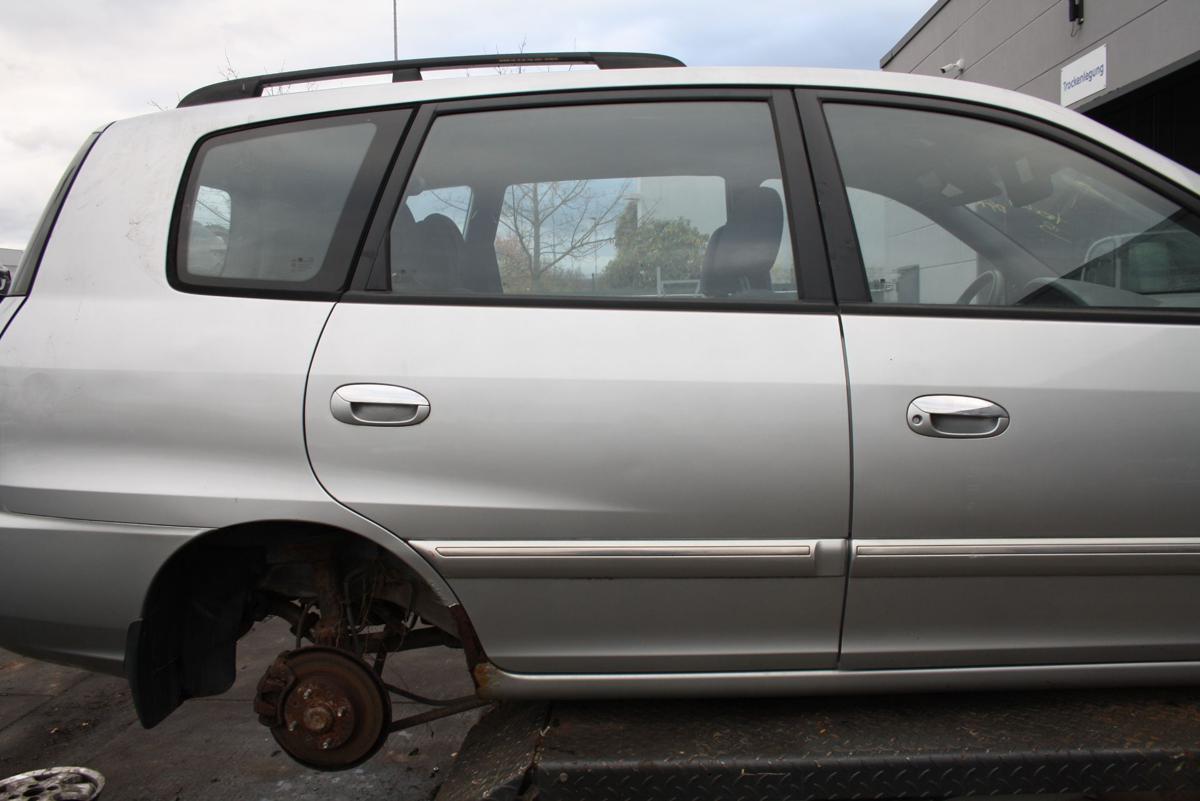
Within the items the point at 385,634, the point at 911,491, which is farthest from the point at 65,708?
the point at 911,491

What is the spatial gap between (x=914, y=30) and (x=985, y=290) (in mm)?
12612

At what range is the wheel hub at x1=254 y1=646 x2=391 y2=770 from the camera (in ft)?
6.34

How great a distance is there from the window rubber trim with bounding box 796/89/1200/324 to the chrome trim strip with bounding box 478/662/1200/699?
0.79m

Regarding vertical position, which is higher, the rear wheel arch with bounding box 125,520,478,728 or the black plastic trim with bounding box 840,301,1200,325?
the black plastic trim with bounding box 840,301,1200,325

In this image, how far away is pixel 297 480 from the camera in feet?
5.85

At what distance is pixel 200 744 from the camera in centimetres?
317

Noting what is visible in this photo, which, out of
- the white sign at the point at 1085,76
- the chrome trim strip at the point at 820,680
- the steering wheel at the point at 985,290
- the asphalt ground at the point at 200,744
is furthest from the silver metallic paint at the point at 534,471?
the white sign at the point at 1085,76

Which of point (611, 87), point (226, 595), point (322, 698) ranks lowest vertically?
point (322, 698)

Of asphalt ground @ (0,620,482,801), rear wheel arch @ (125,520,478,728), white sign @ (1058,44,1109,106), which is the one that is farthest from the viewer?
white sign @ (1058,44,1109,106)

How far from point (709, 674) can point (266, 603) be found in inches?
47.0

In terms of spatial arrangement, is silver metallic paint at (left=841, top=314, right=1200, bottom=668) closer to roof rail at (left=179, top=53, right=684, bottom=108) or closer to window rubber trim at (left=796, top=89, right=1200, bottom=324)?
window rubber trim at (left=796, top=89, right=1200, bottom=324)

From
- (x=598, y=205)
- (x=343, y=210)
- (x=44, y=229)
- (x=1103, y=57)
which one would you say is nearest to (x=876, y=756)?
(x=598, y=205)

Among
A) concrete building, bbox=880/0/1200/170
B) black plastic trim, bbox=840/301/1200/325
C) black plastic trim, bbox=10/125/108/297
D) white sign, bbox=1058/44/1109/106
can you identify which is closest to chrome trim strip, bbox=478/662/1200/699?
black plastic trim, bbox=840/301/1200/325

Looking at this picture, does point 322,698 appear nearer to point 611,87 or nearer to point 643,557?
point 643,557
